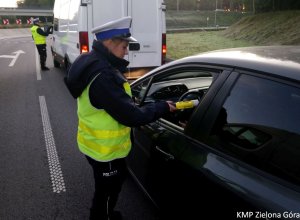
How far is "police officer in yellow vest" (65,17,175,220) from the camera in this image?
2.33 meters

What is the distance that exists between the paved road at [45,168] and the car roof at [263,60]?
159cm

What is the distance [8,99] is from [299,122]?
24.8ft

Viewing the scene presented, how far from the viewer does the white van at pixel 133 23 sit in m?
7.33

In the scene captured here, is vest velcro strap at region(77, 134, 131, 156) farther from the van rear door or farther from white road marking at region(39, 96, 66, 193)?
the van rear door

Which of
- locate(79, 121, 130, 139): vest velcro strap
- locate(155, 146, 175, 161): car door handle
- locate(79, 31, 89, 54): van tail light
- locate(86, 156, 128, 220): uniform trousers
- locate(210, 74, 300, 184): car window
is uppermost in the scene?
locate(79, 31, 89, 54): van tail light

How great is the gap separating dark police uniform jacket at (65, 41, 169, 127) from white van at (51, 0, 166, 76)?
16.7 feet

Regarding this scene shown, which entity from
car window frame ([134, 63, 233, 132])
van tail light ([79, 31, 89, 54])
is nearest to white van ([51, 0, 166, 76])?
van tail light ([79, 31, 89, 54])

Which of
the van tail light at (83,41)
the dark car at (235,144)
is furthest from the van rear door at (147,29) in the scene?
the dark car at (235,144)

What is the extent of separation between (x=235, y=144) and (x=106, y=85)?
0.90 m

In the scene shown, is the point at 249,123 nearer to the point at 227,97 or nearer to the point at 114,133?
the point at 227,97

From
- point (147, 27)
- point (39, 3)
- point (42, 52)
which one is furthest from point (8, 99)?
point (39, 3)

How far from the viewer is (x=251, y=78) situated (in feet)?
6.84

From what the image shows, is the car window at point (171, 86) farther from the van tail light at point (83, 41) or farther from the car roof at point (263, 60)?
the van tail light at point (83, 41)

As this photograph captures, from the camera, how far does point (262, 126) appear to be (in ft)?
6.48
